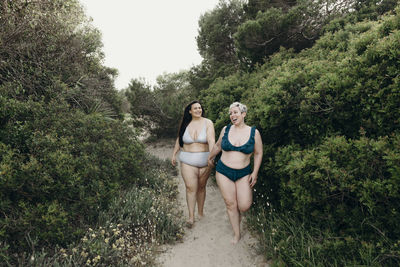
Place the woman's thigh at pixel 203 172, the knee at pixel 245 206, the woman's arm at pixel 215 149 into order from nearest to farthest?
the knee at pixel 245 206
the woman's arm at pixel 215 149
the woman's thigh at pixel 203 172

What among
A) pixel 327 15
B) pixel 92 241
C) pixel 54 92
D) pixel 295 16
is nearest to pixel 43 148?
pixel 92 241

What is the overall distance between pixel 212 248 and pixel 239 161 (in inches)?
67.1

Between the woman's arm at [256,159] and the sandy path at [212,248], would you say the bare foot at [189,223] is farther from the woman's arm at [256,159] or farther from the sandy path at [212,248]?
the woman's arm at [256,159]

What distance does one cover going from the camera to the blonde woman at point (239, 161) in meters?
3.44

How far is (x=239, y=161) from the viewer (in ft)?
11.4

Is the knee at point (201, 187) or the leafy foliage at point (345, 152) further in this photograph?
the knee at point (201, 187)

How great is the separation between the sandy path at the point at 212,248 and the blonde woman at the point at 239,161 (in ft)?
2.32

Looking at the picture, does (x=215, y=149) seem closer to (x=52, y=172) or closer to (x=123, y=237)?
(x=123, y=237)

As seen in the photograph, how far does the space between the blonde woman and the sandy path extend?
2.32 feet

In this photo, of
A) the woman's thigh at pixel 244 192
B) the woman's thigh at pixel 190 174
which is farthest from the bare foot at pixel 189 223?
the woman's thigh at pixel 244 192

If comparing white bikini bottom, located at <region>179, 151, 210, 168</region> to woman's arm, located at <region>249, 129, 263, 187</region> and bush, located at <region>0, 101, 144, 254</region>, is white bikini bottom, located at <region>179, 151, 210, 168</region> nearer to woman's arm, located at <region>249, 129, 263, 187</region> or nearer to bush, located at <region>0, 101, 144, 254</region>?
woman's arm, located at <region>249, 129, 263, 187</region>

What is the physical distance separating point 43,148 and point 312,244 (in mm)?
4459

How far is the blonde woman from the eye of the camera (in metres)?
3.44

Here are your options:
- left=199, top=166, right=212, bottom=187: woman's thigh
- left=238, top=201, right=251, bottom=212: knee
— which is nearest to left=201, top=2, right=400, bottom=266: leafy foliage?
left=238, top=201, right=251, bottom=212: knee
